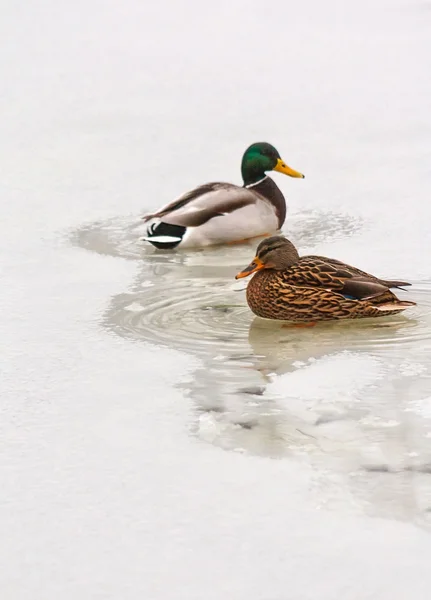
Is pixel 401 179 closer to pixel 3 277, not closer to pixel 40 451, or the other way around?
pixel 3 277

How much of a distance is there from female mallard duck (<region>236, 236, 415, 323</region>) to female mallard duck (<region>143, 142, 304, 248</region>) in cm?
143

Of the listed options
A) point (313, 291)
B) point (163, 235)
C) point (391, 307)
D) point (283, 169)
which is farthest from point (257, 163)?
point (391, 307)

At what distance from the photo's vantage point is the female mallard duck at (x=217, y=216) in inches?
271

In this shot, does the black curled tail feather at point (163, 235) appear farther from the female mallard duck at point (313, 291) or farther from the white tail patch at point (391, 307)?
the white tail patch at point (391, 307)

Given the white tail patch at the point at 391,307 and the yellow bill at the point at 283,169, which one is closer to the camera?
the white tail patch at the point at 391,307

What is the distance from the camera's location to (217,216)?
23.1 feet

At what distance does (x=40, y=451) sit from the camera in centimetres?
385

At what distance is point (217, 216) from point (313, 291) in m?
1.84

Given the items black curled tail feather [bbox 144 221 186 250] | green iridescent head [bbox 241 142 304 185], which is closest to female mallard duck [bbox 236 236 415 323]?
black curled tail feather [bbox 144 221 186 250]

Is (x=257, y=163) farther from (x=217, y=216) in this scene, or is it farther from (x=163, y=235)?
(x=163, y=235)

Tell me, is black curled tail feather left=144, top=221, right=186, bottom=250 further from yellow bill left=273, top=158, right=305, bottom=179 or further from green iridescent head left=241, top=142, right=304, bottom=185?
yellow bill left=273, top=158, right=305, bottom=179

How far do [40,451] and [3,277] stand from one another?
2.45 meters

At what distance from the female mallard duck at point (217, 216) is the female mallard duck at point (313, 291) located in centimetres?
143

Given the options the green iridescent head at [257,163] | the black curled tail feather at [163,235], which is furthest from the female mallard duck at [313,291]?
the green iridescent head at [257,163]
